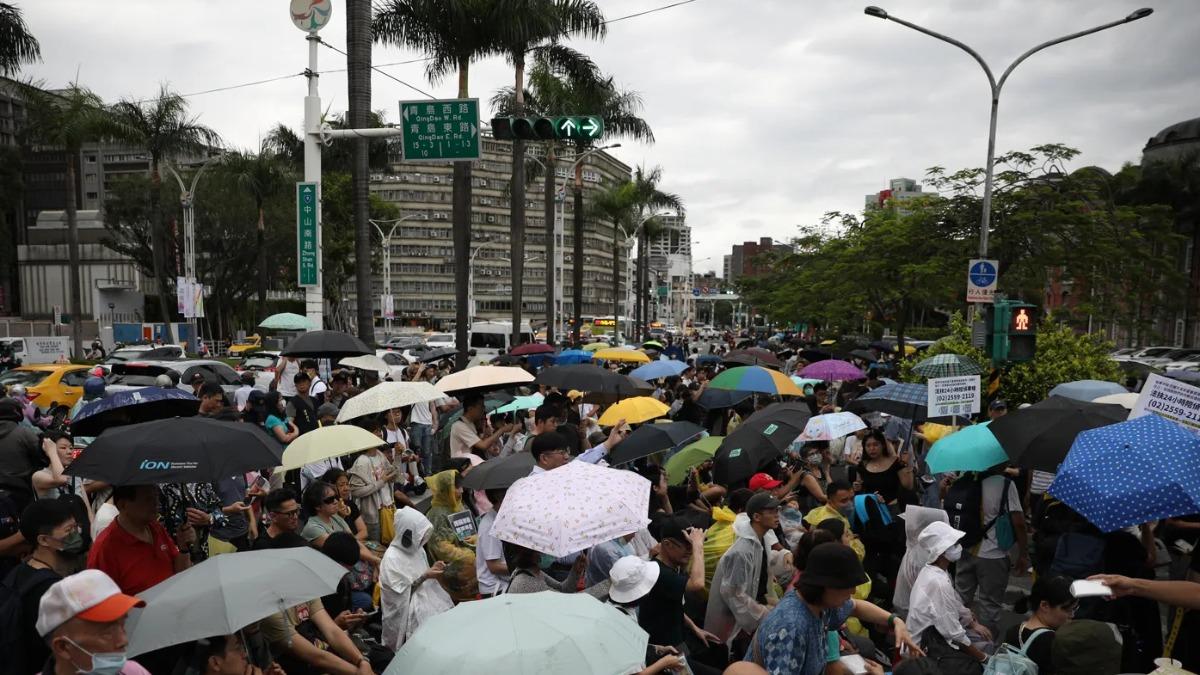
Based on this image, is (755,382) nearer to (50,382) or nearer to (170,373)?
(170,373)

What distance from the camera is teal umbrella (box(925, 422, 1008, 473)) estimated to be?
263 inches

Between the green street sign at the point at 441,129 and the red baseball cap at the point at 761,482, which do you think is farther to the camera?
the green street sign at the point at 441,129

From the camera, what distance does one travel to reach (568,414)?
412 inches

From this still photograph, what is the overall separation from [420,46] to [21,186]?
65.7 m

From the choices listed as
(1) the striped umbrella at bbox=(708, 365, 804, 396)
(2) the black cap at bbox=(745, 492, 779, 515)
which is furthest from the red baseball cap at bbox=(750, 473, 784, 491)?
(1) the striped umbrella at bbox=(708, 365, 804, 396)

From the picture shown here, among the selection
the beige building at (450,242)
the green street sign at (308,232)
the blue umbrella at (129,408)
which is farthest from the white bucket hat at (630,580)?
the beige building at (450,242)

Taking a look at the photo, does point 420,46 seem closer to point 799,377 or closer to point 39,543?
point 799,377

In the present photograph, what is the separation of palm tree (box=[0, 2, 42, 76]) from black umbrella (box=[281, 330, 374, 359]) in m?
16.0

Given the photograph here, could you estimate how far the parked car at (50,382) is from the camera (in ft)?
55.9

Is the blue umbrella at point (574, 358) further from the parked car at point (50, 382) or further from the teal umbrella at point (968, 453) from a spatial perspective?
the teal umbrella at point (968, 453)

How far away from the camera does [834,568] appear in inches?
144

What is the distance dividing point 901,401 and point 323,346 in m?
7.83

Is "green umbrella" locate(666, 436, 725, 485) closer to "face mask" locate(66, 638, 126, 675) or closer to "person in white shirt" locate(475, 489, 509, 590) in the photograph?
"person in white shirt" locate(475, 489, 509, 590)

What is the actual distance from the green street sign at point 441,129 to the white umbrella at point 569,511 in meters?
10.6
